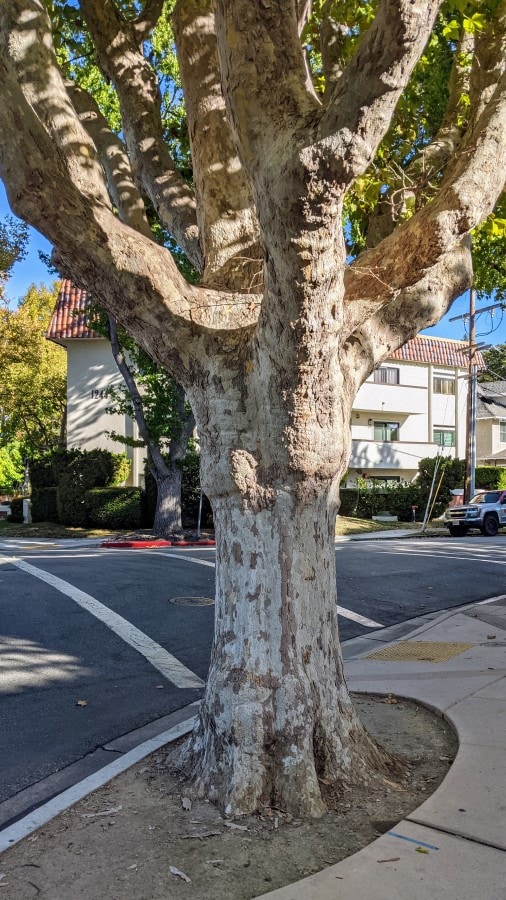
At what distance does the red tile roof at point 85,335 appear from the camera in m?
31.4

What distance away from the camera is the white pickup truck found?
26.5 m

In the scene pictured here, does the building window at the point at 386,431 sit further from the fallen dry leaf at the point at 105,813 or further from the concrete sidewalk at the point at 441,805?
the fallen dry leaf at the point at 105,813

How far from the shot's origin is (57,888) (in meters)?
3.46

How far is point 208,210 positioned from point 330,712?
353 centimetres

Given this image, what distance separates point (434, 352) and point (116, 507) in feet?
79.6

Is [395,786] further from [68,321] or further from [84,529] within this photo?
[68,321]

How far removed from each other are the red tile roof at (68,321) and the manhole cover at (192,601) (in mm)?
21672

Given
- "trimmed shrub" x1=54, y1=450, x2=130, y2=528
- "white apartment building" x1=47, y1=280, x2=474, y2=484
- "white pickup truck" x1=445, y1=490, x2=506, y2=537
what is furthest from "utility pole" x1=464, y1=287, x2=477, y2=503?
"trimmed shrub" x1=54, y1=450, x2=130, y2=528

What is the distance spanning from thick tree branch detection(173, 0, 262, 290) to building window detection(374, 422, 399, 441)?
1428 inches

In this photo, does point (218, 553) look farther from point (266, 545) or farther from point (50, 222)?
point (50, 222)

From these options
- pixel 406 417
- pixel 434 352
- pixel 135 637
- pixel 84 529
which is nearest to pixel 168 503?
pixel 84 529

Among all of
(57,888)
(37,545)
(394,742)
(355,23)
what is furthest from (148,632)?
(37,545)

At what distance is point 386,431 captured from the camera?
138 feet

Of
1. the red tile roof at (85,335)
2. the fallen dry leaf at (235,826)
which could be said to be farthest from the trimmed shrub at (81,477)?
the fallen dry leaf at (235,826)
